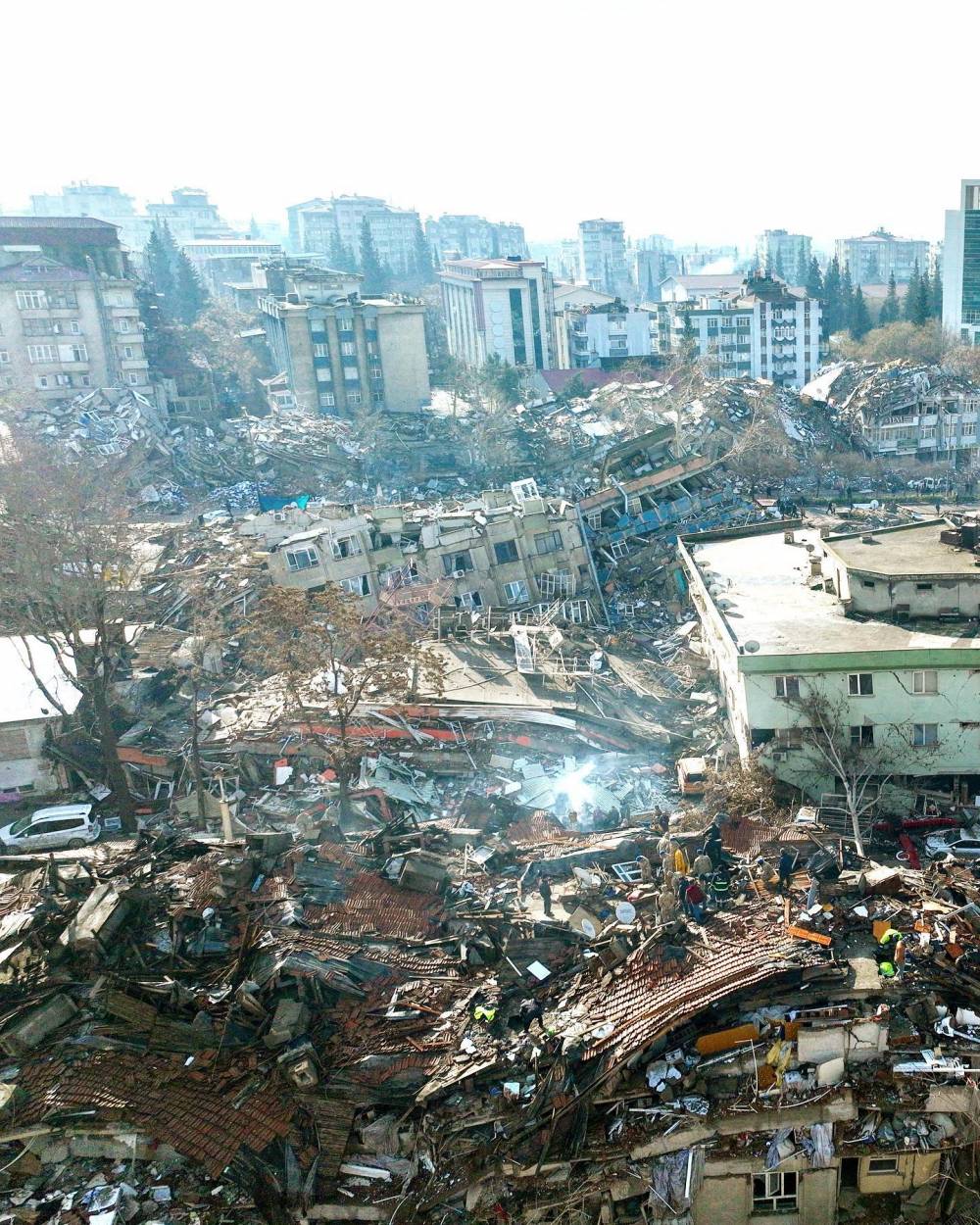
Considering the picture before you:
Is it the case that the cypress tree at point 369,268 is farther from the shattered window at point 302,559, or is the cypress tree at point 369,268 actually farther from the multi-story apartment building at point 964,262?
the shattered window at point 302,559

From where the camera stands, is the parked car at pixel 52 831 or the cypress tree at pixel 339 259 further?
the cypress tree at pixel 339 259

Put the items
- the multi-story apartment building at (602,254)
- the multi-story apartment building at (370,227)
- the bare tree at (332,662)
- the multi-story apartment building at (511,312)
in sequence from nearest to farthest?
the bare tree at (332,662)
the multi-story apartment building at (511,312)
the multi-story apartment building at (370,227)
the multi-story apartment building at (602,254)

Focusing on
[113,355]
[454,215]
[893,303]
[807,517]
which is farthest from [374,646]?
[454,215]

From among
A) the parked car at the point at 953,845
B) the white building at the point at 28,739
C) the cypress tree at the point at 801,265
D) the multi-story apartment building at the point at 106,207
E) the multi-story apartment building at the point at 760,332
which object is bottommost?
the parked car at the point at 953,845

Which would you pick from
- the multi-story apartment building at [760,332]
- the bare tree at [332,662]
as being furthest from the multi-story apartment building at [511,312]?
the bare tree at [332,662]

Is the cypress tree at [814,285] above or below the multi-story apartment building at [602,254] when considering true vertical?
below

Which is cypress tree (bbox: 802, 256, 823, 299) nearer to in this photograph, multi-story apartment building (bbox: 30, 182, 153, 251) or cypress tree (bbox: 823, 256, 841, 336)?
cypress tree (bbox: 823, 256, 841, 336)

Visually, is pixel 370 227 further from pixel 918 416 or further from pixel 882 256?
pixel 918 416
